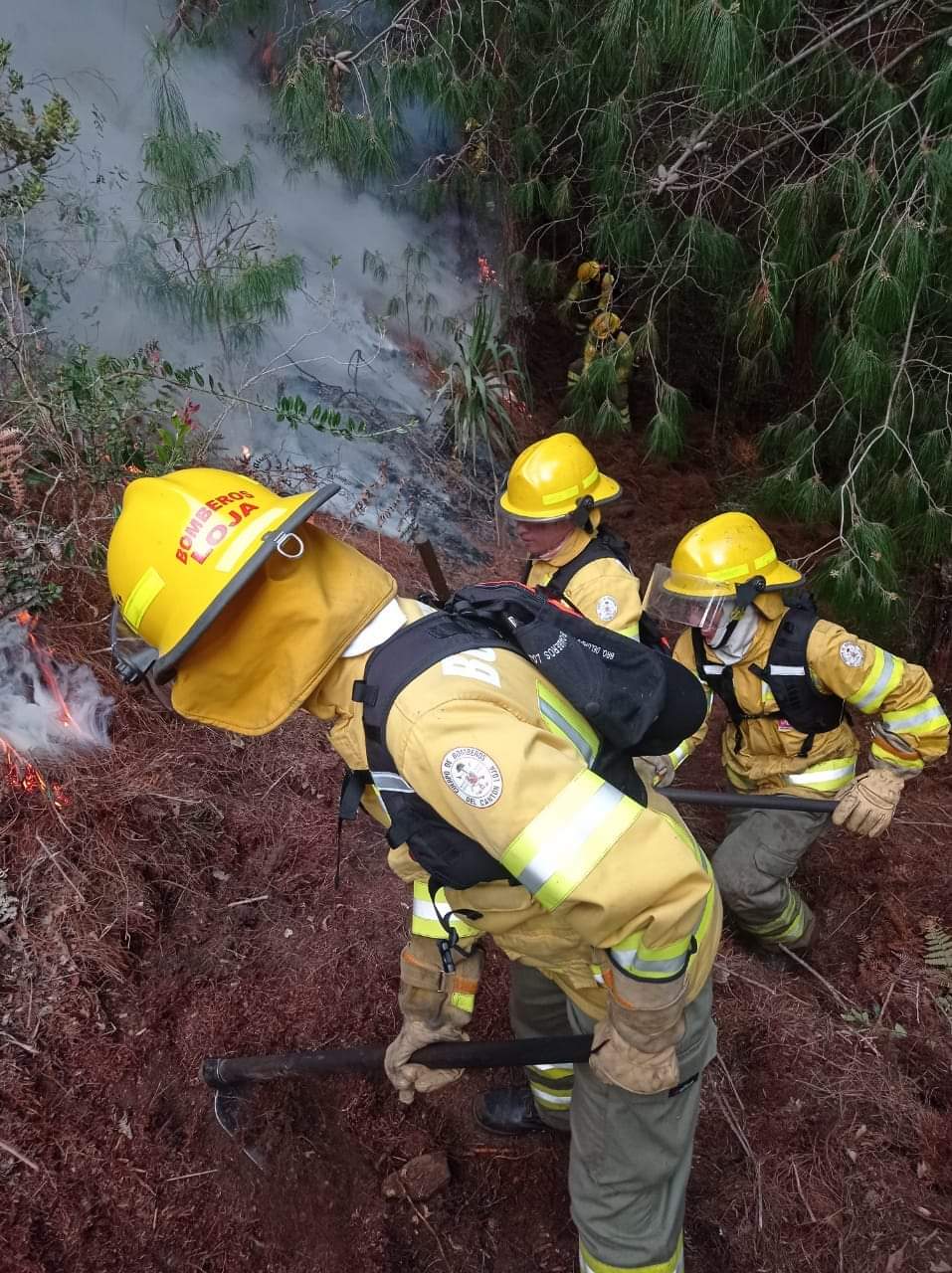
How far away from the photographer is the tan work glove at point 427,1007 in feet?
6.56

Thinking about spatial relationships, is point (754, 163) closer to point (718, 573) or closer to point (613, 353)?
point (613, 353)

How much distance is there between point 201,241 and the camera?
14.9ft

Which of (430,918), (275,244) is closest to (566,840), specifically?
(430,918)

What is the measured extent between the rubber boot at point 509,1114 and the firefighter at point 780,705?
1.17 metres

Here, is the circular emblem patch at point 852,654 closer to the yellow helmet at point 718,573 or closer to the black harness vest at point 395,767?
the yellow helmet at point 718,573

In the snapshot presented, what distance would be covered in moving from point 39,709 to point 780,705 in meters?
2.92

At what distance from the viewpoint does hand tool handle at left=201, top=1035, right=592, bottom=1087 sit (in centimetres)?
186

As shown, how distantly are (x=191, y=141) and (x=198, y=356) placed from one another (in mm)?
1304

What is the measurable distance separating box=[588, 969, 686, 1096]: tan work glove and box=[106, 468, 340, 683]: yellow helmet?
1.08m

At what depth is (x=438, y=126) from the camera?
551 centimetres

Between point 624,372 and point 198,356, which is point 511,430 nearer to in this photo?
point 624,372

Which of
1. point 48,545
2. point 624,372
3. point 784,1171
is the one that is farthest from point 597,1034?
point 624,372

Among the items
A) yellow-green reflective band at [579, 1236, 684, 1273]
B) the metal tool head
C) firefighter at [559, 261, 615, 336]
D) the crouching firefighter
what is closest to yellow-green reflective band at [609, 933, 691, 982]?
the crouching firefighter

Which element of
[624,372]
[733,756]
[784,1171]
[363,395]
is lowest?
[784,1171]
